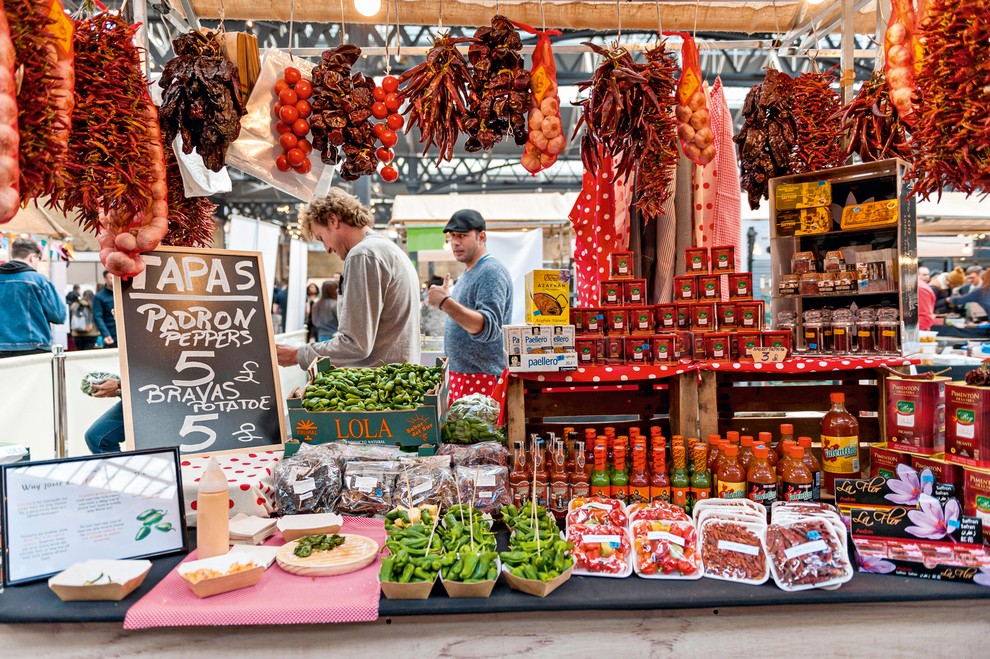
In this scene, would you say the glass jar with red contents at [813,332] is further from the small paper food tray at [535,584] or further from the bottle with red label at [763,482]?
the small paper food tray at [535,584]

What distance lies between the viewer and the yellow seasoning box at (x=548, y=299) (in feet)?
A: 8.36

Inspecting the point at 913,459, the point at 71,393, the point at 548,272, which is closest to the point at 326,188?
the point at 548,272

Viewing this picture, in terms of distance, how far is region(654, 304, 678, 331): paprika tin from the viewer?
2.73 metres

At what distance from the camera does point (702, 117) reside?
2844 millimetres

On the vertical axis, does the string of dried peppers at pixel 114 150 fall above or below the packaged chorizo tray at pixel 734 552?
above

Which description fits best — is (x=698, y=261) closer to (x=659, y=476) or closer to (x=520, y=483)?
(x=659, y=476)

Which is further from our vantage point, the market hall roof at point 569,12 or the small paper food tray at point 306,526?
the market hall roof at point 569,12

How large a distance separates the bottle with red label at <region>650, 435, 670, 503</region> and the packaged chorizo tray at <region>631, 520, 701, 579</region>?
0.27m

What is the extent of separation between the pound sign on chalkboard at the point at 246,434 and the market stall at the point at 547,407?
0.05 feet

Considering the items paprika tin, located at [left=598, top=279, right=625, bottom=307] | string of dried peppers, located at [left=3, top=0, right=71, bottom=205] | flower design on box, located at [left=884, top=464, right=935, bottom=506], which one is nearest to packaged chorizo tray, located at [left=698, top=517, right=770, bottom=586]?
flower design on box, located at [left=884, top=464, right=935, bottom=506]

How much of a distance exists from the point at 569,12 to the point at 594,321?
5.73 ft

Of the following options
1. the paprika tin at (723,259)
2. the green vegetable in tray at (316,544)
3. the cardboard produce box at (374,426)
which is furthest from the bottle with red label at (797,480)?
the green vegetable in tray at (316,544)

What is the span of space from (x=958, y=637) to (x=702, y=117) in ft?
6.88

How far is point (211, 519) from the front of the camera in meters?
2.03
